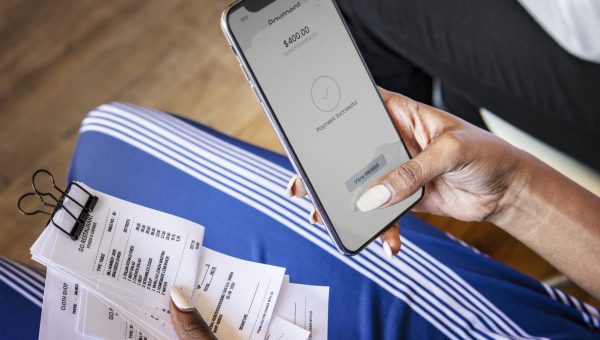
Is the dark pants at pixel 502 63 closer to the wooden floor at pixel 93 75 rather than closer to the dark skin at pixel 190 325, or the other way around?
the wooden floor at pixel 93 75

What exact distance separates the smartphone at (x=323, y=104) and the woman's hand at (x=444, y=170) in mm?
39

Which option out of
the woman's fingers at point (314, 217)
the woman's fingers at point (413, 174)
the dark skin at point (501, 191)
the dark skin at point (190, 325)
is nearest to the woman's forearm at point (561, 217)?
the dark skin at point (501, 191)

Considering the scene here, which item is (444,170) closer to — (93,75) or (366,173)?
(366,173)

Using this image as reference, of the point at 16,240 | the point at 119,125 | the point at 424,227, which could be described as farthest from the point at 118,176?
the point at 16,240

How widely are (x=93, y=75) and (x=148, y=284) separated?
1.08 meters

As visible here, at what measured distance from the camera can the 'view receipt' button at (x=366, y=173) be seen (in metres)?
0.75

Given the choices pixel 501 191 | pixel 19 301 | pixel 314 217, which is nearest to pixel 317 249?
pixel 314 217

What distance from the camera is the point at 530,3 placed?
98cm

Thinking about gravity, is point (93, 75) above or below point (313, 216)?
above

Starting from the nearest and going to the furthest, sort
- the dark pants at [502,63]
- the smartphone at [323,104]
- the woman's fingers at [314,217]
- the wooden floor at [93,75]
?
the smartphone at [323,104]
the woman's fingers at [314,217]
the dark pants at [502,63]
the wooden floor at [93,75]

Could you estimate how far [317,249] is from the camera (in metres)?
0.85

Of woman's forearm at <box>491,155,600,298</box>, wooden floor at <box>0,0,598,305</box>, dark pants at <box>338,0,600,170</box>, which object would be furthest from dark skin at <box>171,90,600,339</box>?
wooden floor at <box>0,0,598,305</box>

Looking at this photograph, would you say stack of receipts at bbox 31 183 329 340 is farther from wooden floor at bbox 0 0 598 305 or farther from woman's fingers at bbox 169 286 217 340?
wooden floor at bbox 0 0 598 305

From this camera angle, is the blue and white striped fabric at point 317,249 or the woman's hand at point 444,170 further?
the blue and white striped fabric at point 317,249
